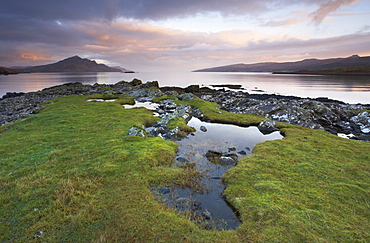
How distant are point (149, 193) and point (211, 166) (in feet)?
20.6

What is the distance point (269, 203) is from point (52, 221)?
36.3 ft

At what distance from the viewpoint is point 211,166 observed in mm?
15289

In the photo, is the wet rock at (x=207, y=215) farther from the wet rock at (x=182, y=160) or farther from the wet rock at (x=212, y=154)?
the wet rock at (x=212, y=154)

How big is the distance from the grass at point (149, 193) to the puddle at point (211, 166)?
761mm

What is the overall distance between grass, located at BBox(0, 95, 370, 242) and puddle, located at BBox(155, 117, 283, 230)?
0.76 metres

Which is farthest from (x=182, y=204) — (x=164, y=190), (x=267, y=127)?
(x=267, y=127)

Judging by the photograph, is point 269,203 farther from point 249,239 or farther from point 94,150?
point 94,150

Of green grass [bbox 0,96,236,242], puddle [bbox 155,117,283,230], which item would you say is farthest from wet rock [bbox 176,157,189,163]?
green grass [bbox 0,96,236,242]

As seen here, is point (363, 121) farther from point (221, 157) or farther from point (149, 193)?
point (149, 193)

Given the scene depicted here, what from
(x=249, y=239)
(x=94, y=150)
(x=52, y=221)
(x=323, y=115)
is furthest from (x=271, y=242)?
(x=323, y=115)

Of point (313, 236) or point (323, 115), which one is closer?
point (313, 236)

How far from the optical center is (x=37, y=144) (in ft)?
56.2

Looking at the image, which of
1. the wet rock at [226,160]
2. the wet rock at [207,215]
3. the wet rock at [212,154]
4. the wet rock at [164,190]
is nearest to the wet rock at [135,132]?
the wet rock at [212,154]

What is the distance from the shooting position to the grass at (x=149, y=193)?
8.03 metres
